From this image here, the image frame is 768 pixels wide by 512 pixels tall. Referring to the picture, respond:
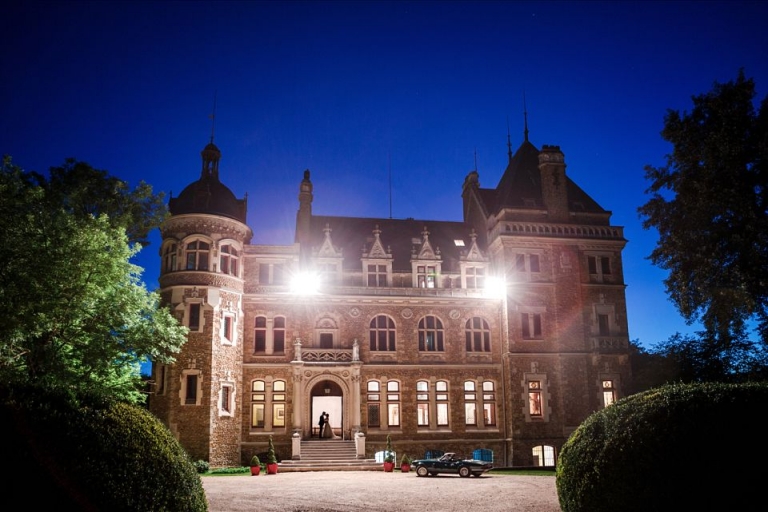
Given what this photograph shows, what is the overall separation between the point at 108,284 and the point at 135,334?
246 cm

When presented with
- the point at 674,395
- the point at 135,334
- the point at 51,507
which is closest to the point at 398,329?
the point at 135,334

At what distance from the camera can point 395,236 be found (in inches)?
1631

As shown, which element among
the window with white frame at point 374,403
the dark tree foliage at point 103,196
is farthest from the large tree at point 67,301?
the window with white frame at point 374,403

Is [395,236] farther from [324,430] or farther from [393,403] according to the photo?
[324,430]

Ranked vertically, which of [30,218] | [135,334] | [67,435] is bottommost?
[67,435]

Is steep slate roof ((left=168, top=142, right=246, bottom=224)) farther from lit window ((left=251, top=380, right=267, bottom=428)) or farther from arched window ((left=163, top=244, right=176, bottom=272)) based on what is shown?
lit window ((left=251, top=380, right=267, bottom=428))

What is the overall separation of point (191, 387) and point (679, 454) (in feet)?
83.6

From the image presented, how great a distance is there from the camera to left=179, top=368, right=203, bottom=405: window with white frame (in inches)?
1271

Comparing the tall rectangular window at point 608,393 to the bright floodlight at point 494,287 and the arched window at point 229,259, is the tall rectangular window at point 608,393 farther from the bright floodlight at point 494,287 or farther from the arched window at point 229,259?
the arched window at point 229,259

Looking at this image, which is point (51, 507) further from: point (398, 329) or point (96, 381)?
point (398, 329)

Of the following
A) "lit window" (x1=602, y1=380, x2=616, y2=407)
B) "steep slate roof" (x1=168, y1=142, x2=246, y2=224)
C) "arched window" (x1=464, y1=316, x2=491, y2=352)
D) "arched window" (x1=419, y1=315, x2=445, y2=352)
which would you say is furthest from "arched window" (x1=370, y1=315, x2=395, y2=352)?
"lit window" (x1=602, y1=380, x2=616, y2=407)

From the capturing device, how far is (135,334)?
23.6 meters

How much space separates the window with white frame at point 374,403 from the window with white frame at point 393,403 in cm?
54

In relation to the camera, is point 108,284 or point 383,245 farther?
point 383,245
